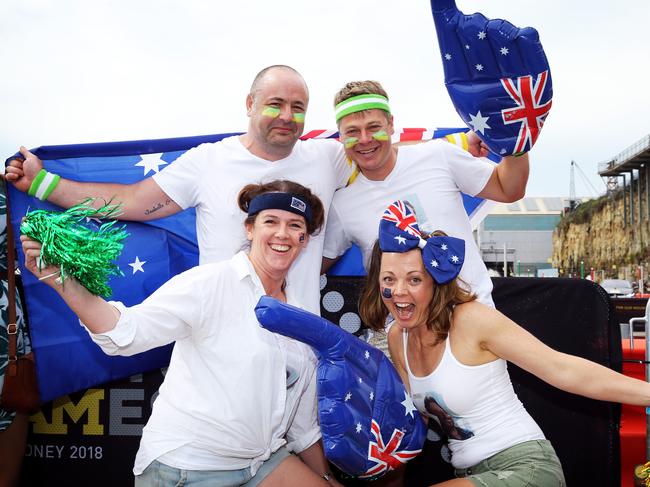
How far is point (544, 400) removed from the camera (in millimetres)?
3686

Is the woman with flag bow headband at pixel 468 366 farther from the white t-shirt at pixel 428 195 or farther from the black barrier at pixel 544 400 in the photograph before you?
the black barrier at pixel 544 400

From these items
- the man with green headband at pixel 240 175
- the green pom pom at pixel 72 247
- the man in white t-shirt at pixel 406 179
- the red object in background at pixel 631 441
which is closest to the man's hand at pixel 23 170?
the man with green headband at pixel 240 175

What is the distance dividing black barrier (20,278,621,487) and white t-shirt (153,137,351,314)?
32.3 inches

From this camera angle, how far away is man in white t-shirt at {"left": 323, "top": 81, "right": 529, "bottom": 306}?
316 cm

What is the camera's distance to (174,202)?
340cm

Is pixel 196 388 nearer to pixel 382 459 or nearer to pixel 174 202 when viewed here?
pixel 382 459

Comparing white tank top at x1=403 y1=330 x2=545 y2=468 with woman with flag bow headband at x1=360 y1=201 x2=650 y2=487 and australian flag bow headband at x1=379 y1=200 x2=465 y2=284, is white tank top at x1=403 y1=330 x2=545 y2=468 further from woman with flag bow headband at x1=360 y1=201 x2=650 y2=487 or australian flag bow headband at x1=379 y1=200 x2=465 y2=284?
australian flag bow headband at x1=379 y1=200 x2=465 y2=284

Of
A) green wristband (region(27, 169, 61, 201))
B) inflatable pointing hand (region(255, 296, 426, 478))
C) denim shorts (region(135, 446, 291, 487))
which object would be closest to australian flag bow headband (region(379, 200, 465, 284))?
inflatable pointing hand (region(255, 296, 426, 478))

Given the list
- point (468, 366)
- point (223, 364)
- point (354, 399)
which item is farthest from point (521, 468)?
point (223, 364)

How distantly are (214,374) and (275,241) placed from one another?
23.1 inches

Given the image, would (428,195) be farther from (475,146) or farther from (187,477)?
(187,477)

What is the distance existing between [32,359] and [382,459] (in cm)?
219

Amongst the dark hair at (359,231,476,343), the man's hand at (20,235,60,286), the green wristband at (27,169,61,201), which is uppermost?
the green wristband at (27,169,61,201)

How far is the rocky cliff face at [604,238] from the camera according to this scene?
5094 cm
